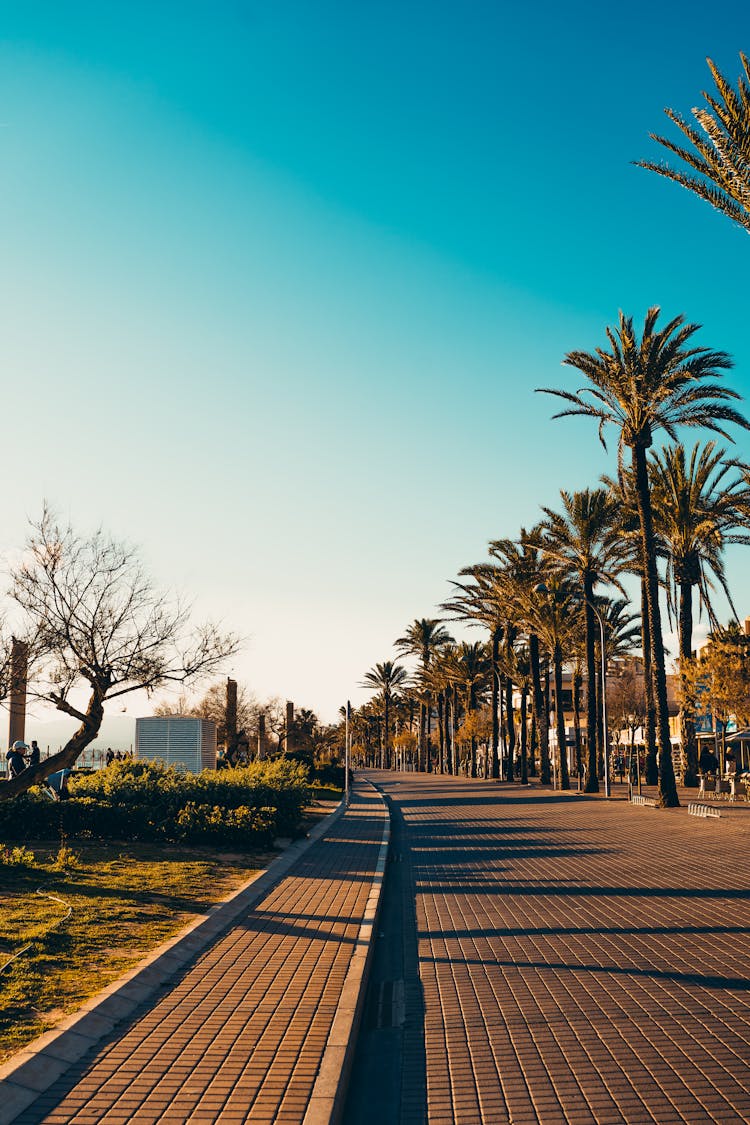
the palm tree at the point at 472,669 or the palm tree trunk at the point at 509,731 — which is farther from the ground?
the palm tree at the point at 472,669

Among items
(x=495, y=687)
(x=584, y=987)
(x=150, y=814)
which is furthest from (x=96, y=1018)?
(x=495, y=687)

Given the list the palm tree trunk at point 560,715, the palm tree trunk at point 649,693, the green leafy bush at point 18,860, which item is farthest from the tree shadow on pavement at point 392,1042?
the palm tree trunk at point 560,715

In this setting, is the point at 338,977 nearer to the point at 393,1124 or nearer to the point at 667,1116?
the point at 393,1124

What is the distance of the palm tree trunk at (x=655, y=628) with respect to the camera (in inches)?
1166

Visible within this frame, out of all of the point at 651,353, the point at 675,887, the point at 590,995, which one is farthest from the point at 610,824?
the point at 590,995

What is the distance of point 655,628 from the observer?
32.7m

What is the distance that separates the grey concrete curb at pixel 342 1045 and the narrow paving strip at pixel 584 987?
1.37 feet

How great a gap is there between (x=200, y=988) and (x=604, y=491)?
35.4 metres

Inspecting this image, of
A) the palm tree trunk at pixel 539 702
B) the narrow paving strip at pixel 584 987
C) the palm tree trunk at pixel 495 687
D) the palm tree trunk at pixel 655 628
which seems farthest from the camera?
the palm tree trunk at pixel 495 687

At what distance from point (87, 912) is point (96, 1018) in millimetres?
4294

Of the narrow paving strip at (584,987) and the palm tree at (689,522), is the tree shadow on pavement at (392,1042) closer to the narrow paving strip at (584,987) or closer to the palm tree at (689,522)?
the narrow paving strip at (584,987)

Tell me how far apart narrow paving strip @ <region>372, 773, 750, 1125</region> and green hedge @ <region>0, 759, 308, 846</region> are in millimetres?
3549

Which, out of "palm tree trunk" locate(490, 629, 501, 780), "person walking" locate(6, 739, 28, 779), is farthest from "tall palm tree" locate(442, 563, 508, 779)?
"person walking" locate(6, 739, 28, 779)

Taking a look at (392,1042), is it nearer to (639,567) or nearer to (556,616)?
(639,567)
